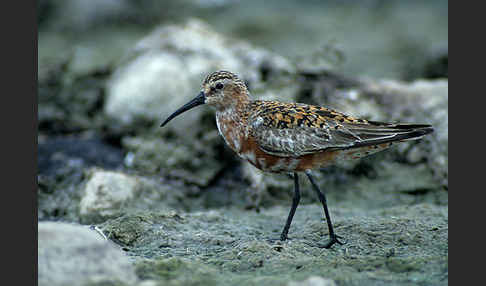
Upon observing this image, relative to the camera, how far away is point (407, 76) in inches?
445

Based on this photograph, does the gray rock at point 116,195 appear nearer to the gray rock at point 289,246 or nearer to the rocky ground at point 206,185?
the rocky ground at point 206,185

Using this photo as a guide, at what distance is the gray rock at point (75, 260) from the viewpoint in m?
4.09

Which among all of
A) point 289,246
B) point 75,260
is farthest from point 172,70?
point 75,260

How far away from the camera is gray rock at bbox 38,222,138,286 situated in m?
4.09

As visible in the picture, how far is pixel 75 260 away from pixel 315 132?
270 cm

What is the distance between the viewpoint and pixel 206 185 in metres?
7.97

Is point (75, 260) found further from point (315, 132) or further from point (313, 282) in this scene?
point (315, 132)

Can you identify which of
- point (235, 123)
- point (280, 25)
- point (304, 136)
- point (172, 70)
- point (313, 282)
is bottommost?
Result: point (313, 282)

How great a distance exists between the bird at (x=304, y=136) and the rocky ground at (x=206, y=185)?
2.43 ft

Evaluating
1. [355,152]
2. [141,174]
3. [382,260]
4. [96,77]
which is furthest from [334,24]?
[382,260]

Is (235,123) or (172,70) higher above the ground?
(172,70)

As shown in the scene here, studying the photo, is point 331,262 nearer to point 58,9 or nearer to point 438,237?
point 438,237

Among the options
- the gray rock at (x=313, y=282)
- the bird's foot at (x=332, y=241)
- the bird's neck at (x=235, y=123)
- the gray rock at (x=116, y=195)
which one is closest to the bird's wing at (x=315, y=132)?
the bird's neck at (x=235, y=123)

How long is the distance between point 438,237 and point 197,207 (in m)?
3.20
